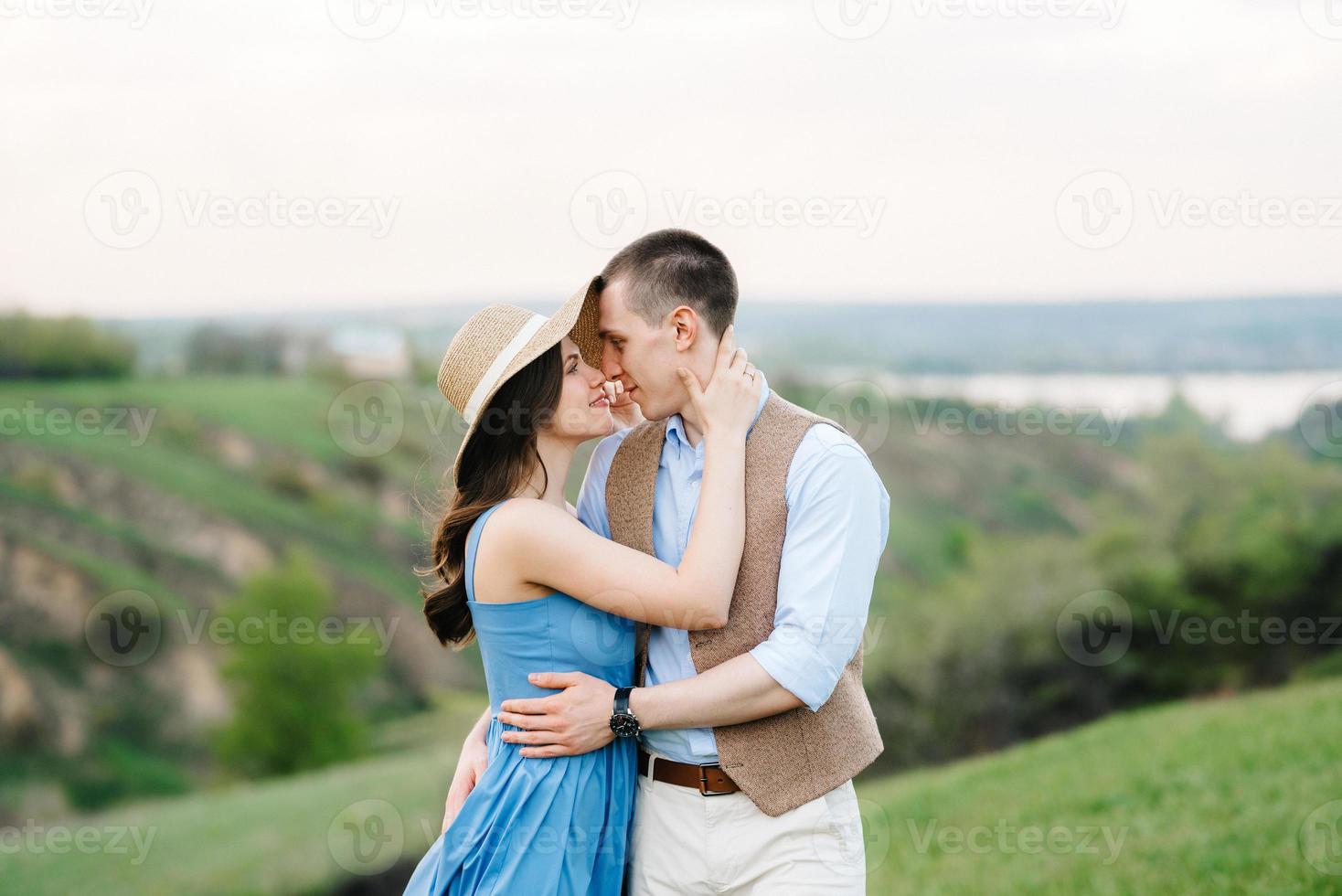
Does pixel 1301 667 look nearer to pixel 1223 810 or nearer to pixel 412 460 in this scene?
pixel 1223 810

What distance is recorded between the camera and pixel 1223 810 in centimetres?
608

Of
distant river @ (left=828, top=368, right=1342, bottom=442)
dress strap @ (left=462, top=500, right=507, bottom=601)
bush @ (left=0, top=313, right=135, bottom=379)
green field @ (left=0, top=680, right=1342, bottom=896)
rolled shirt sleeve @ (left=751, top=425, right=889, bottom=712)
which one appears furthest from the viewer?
bush @ (left=0, top=313, right=135, bottom=379)

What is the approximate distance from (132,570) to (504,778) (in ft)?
141

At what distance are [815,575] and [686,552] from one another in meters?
0.31

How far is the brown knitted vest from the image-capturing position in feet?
8.73

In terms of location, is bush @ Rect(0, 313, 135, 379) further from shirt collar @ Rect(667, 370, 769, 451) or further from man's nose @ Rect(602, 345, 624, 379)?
Answer: shirt collar @ Rect(667, 370, 769, 451)

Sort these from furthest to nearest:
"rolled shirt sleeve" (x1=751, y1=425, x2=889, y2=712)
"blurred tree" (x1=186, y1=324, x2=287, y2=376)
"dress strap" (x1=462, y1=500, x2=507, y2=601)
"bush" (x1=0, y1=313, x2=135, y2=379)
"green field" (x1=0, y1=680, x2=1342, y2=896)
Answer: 1. "blurred tree" (x1=186, y1=324, x2=287, y2=376)
2. "bush" (x1=0, y1=313, x2=135, y2=379)
3. "green field" (x1=0, y1=680, x2=1342, y2=896)
4. "dress strap" (x1=462, y1=500, x2=507, y2=601)
5. "rolled shirt sleeve" (x1=751, y1=425, x2=889, y2=712)

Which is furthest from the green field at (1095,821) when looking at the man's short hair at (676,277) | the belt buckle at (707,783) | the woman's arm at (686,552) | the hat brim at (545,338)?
the hat brim at (545,338)

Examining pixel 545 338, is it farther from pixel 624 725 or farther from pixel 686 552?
pixel 624 725

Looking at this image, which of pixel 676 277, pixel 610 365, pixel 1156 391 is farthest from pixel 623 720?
pixel 1156 391

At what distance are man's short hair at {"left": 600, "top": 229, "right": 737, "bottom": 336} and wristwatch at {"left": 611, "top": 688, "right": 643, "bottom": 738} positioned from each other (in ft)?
3.11

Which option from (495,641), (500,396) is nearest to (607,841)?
(495,641)

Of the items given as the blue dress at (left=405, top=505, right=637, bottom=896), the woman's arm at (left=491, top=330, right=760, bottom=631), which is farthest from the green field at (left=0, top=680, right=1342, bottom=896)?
the woman's arm at (left=491, top=330, right=760, bottom=631)

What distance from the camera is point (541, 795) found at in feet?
8.89
